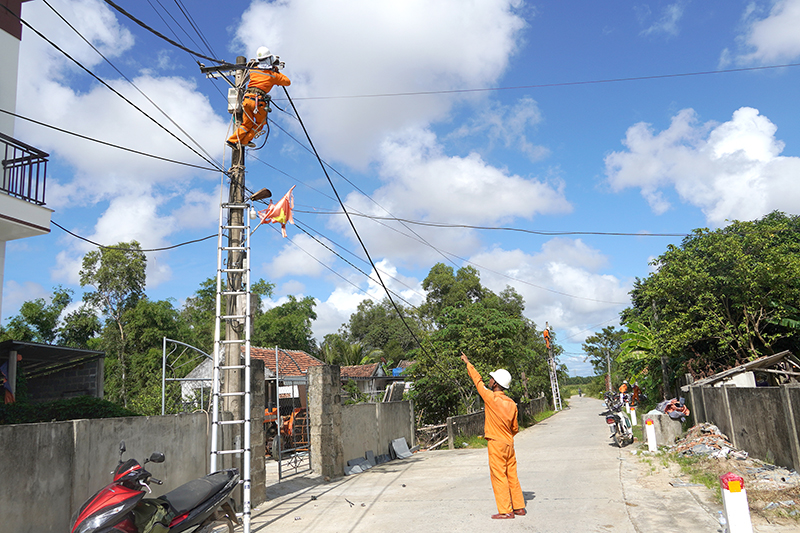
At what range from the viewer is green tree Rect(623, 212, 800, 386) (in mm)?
15383

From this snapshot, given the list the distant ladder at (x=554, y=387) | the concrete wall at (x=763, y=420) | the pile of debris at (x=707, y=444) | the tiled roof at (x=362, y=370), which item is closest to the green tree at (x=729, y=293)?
the concrete wall at (x=763, y=420)

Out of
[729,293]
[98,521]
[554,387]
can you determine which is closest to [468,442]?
[729,293]

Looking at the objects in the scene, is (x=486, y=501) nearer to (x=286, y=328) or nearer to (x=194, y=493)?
(x=194, y=493)

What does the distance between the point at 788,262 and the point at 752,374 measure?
3175 mm

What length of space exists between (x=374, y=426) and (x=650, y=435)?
666cm

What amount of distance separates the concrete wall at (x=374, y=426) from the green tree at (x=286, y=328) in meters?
32.1

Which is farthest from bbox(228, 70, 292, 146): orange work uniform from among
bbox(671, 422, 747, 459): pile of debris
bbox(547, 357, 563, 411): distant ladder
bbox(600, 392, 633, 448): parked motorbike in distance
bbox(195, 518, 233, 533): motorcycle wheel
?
bbox(547, 357, 563, 411): distant ladder

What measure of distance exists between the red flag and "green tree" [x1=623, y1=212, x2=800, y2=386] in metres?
12.5

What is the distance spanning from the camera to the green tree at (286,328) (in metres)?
48.5

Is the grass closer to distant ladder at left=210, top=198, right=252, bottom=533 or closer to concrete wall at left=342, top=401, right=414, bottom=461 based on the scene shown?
concrete wall at left=342, top=401, right=414, bottom=461

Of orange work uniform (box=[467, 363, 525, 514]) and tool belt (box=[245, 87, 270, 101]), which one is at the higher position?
tool belt (box=[245, 87, 270, 101])

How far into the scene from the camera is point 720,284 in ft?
55.0

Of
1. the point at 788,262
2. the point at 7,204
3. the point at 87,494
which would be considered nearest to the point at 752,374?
the point at 788,262

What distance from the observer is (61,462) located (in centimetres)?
557
